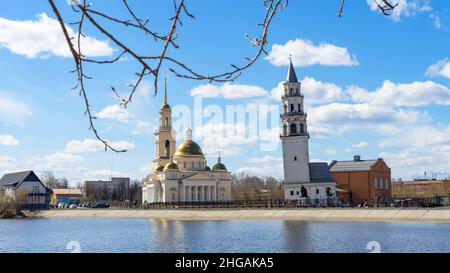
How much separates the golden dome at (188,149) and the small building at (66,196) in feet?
125

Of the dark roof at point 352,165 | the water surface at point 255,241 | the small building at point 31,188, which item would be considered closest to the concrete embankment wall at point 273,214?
the small building at point 31,188

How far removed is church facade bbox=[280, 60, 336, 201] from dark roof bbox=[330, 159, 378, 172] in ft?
44.3

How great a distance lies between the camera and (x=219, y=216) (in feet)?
239

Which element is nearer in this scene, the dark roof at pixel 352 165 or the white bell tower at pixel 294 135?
the white bell tower at pixel 294 135

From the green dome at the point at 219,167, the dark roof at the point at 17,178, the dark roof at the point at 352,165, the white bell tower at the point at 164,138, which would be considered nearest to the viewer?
the dark roof at the point at 352,165

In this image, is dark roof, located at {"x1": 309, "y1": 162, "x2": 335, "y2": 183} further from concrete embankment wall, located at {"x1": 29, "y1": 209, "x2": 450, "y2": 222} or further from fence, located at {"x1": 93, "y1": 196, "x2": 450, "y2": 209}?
concrete embankment wall, located at {"x1": 29, "y1": 209, "x2": 450, "y2": 222}

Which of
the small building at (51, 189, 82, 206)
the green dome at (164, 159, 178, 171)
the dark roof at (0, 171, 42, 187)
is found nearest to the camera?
the green dome at (164, 159, 178, 171)

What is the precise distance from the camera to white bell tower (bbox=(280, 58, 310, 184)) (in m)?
81.7

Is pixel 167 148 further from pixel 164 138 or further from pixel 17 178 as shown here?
pixel 17 178

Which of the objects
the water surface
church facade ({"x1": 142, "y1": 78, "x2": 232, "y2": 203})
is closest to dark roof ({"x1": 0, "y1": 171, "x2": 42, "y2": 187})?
church facade ({"x1": 142, "y1": 78, "x2": 232, "y2": 203})

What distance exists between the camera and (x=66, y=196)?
140 m

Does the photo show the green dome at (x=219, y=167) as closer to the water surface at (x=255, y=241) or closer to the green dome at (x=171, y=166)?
the green dome at (x=171, y=166)

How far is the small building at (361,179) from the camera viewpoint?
93.6 meters
